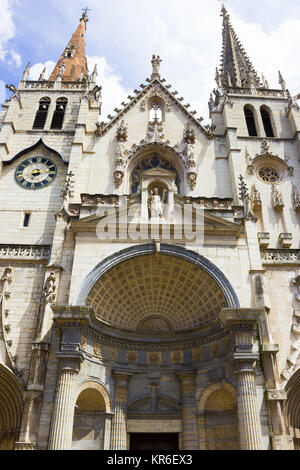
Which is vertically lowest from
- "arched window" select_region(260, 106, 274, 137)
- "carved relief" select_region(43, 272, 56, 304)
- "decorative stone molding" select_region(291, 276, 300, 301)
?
"carved relief" select_region(43, 272, 56, 304)

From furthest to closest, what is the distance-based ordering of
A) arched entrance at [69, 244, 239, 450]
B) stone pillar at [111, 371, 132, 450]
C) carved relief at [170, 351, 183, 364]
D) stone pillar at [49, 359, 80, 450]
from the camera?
carved relief at [170, 351, 183, 364] < arched entrance at [69, 244, 239, 450] < stone pillar at [111, 371, 132, 450] < stone pillar at [49, 359, 80, 450]

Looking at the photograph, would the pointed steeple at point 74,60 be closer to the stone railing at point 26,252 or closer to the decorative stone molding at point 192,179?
the decorative stone molding at point 192,179

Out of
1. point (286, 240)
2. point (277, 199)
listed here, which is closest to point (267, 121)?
point (277, 199)

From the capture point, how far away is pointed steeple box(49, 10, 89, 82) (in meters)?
29.4

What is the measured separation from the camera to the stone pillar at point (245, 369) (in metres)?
11.3

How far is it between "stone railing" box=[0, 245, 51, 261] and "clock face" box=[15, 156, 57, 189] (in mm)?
4519

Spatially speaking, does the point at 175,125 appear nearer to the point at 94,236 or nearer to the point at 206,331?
the point at 94,236

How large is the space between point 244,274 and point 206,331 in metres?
2.86

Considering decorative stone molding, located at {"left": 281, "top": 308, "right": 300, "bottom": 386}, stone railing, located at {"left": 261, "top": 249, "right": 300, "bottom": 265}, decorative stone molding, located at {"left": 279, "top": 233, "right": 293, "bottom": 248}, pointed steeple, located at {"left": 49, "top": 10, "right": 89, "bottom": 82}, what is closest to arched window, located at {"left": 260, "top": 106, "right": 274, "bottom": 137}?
decorative stone molding, located at {"left": 279, "top": 233, "right": 293, "bottom": 248}

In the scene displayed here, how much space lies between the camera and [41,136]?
21500 mm

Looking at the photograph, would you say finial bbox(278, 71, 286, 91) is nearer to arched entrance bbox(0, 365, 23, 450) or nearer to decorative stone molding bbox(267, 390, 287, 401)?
decorative stone molding bbox(267, 390, 287, 401)

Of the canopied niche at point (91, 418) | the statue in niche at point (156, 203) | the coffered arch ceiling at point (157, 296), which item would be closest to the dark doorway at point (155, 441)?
the canopied niche at point (91, 418)

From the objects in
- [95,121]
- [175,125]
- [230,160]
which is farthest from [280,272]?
[95,121]

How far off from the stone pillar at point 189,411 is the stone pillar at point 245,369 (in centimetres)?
275
